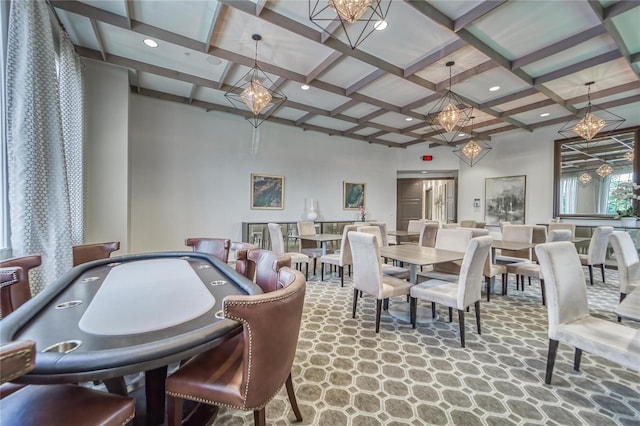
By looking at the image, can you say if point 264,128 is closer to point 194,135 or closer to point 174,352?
point 194,135

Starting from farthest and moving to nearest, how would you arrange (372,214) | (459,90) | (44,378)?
(372,214) < (459,90) < (44,378)

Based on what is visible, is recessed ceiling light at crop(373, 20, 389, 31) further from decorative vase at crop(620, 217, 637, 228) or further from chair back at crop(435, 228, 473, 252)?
decorative vase at crop(620, 217, 637, 228)

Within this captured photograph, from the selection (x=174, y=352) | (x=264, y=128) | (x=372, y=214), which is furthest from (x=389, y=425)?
(x=372, y=214)

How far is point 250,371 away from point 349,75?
182 inches

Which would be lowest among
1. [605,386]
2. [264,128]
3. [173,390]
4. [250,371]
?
[605,386]

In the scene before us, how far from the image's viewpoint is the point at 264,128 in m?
6.76

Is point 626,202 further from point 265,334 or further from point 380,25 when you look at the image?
point 265,334

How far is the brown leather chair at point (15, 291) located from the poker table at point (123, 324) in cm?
17

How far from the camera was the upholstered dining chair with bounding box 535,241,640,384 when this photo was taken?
1.70 meters

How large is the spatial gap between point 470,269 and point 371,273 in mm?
941

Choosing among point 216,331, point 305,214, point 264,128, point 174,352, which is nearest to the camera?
point 174,352

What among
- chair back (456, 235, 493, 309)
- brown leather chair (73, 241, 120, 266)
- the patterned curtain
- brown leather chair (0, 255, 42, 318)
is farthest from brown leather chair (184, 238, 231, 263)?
chair back (456, 235, 493, 309)

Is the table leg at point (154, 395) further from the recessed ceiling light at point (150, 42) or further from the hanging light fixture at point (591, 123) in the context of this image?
the hanging light fixture at point (591, 123)

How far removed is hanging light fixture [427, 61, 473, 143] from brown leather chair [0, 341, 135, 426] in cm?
494
